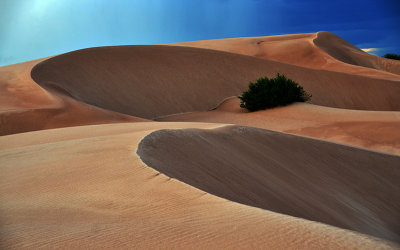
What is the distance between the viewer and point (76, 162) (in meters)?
5.55

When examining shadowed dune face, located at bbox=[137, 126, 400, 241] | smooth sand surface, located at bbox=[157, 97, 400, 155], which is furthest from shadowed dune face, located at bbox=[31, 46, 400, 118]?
shadowed dune face, located at bbox=[137, 126, 400, 241]

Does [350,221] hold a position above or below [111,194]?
below

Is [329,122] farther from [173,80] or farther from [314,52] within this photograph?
[314,52]

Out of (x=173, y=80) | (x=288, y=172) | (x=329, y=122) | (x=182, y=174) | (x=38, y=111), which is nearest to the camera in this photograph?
(x=182, y=174)

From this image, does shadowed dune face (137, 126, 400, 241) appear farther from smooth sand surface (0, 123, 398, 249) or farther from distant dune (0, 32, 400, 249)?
smooth sand surface (0, 123, 398, 249)

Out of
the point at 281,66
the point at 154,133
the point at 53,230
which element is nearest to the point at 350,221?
the point at 154,133

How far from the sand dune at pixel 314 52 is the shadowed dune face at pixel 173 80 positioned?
23.2ft

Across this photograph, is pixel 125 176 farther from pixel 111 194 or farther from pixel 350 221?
pixel 350 221

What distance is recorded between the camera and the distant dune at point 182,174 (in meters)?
2.90

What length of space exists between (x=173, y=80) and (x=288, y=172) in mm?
17814

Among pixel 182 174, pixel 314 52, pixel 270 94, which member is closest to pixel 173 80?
pixel 270 94

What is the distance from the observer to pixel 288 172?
7.64 meters

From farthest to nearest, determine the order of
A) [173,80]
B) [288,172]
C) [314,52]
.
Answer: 1. [314,52]
2. [173,80]
3. [288,172]

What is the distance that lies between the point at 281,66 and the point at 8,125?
20.2 metres
